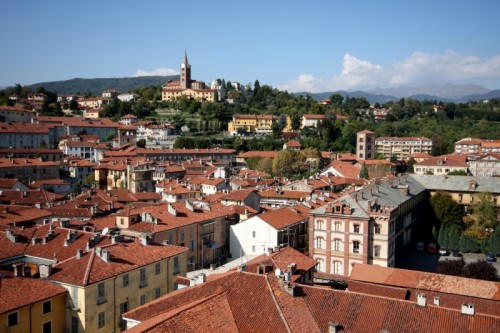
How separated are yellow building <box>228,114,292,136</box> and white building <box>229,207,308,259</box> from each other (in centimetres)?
9932

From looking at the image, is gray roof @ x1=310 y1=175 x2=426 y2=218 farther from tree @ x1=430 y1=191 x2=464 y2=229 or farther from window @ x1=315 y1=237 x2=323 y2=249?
window @ x1=315 y1=237 x2=323 y2=249

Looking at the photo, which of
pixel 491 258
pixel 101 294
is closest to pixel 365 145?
pixel 491 258

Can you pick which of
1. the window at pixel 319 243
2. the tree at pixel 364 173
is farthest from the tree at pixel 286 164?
the window at pixel 319 243

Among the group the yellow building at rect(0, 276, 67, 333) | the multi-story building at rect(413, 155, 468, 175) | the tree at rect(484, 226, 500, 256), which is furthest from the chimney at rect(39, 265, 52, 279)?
the multi-story building at rect(413, 155, 468, 175)

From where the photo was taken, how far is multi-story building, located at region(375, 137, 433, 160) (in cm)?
13150

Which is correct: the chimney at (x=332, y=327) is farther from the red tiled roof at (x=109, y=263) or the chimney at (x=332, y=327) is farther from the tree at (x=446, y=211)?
the tree at (x=446, y=211)

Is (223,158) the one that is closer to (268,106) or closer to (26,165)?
(26,165)

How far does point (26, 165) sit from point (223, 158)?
46.5 m

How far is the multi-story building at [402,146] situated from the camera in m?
132

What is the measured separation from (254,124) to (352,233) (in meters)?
112

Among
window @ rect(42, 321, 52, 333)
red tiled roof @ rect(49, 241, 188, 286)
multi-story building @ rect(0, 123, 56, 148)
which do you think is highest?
multi-story building @ rect(0, 123, 56, 148)

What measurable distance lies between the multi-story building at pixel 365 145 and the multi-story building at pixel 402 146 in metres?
14.8

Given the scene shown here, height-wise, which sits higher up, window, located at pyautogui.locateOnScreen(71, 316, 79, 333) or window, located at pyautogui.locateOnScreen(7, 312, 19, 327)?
window, located at pyautogui.locateOnScreen(7, 312, 19, 327)

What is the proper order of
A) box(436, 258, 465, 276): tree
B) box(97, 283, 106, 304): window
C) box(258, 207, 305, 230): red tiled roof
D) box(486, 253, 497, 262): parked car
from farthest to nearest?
box(486, 253, 497, 262): parked car
box(258, 207, 305, 230): red tiled roof
box(436, 258, 465, 276): tree
box(97, 283, 106, 304): window
